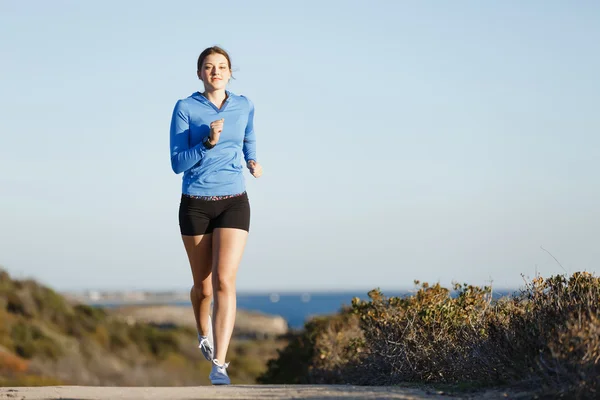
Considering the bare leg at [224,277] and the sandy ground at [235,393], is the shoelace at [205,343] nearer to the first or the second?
the bare leg at [224,277]

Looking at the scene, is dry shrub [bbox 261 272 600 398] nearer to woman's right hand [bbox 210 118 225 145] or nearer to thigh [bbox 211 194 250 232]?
thigh [bbox 211 194 250 232]

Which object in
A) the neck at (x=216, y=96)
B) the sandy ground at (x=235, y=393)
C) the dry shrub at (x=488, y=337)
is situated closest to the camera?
the dry shrub at (x=488, y=337)

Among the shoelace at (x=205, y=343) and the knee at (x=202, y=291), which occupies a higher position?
the knee at (x=202, y=291)

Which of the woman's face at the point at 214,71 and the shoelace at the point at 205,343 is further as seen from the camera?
the shoelace at the point at 205,343

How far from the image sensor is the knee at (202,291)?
8.67 m

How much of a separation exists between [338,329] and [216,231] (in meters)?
8.51

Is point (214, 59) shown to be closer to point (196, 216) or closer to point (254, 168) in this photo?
point (254, 168)

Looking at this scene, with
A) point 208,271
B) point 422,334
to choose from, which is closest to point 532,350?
point 422,334

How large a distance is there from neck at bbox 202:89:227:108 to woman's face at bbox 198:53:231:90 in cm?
4

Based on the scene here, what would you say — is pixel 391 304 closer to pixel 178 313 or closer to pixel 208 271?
pixel 208 271

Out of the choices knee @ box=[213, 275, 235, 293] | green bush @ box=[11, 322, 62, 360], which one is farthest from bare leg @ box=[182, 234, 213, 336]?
green bush @ box=[11, 322, 62, 360]

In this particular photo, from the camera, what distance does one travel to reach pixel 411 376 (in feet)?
29.5

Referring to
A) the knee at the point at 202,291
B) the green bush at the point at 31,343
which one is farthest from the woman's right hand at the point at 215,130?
the green bush at the point at 31,343

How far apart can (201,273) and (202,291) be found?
25 centimetres
